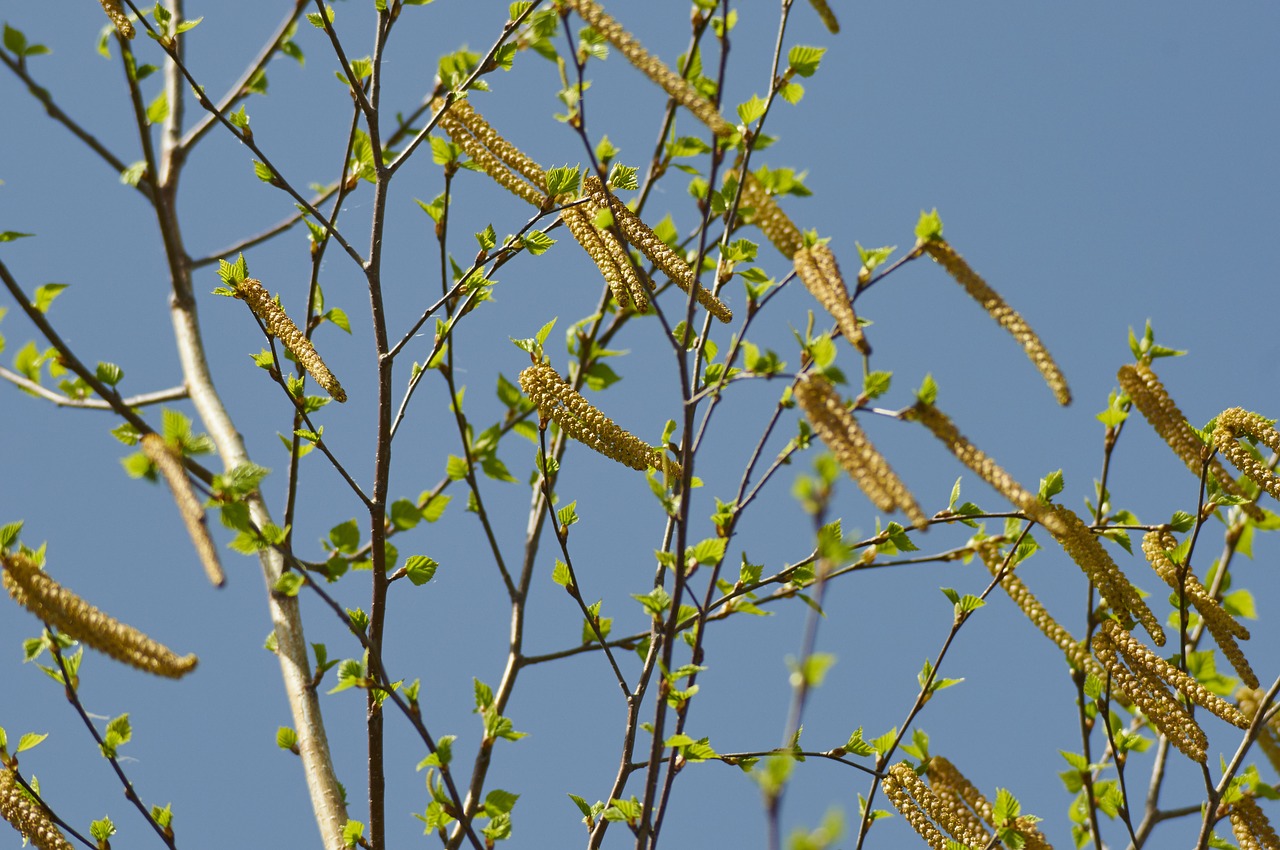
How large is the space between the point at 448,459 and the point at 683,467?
4.40 ft

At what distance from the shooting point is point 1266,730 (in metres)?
2.56

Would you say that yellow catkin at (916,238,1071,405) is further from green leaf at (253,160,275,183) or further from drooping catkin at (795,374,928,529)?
green leaf at (253,160,275,183)

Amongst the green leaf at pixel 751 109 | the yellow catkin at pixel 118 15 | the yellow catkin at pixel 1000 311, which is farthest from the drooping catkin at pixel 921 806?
the yellow catkin at pixel 118 15

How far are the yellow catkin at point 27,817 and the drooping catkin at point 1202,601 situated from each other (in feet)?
8.33

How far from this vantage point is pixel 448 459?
329 cm

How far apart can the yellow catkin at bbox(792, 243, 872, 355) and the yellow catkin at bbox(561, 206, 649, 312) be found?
35 centimetres

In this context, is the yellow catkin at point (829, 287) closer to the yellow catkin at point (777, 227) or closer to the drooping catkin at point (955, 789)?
the yellow catkin at point (777, 227)

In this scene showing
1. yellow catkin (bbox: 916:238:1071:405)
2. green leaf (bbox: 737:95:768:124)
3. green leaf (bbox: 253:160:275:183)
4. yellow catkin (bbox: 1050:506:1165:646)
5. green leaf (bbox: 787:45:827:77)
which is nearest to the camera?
yellow catkin (bbox: 916:238:1071:405)

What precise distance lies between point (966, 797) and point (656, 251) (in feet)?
4.83

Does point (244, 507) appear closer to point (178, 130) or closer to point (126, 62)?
point (126, 62)

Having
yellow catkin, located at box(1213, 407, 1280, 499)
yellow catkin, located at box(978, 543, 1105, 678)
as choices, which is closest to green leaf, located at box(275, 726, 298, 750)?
yellow catkin, located at box(978, 543, 1105, 678)

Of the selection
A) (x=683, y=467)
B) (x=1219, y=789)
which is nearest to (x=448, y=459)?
(x=683, y=467)

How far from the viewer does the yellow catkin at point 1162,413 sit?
8.50 ft

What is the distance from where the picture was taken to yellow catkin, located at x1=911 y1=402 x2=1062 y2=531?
5.91 feet
